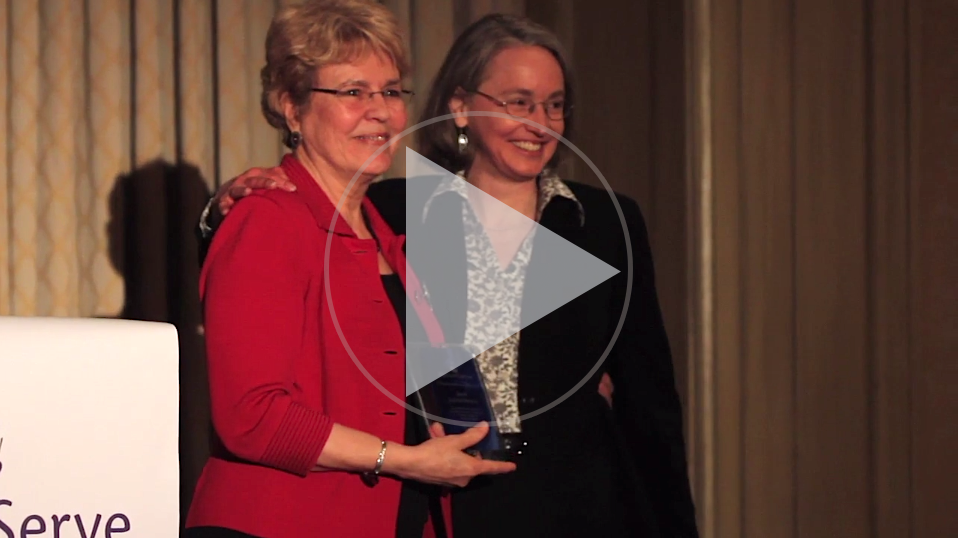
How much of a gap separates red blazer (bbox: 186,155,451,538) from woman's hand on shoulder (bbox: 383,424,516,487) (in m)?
0.03

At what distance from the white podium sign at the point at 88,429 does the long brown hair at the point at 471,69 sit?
967 millimetres

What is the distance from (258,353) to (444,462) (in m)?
0.29

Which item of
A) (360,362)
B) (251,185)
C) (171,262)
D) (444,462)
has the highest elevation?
(251,185)

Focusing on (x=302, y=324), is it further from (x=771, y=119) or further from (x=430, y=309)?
(x=771, y=119)

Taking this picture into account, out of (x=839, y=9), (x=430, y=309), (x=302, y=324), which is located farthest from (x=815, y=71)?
(x=302, y=324)

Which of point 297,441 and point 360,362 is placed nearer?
point 297,441

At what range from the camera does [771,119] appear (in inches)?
96.7

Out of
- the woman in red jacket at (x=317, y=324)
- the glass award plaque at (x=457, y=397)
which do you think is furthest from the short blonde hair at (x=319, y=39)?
the glass award plaque at (x=457, y=397)

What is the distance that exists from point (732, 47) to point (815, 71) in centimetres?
23

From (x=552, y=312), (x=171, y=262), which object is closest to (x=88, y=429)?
(x=552, y=312)

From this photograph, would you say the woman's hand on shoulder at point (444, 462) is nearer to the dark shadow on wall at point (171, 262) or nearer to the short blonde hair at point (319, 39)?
the short blonde hair at point (319, 39)

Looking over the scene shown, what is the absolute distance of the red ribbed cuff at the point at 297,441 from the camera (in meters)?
1.26

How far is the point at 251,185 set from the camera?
1399 mm

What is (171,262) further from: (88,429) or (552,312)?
(88,429)
